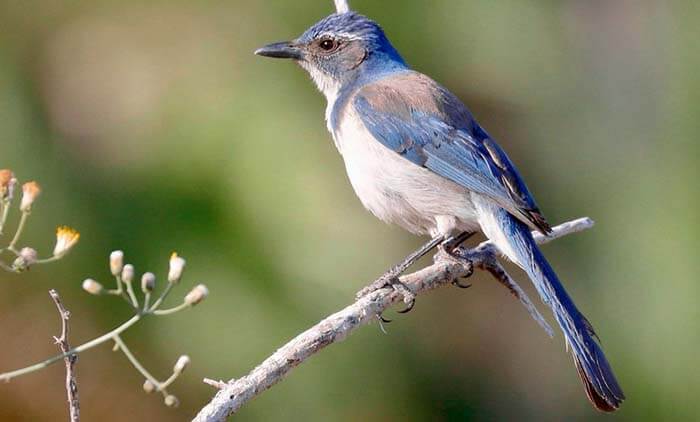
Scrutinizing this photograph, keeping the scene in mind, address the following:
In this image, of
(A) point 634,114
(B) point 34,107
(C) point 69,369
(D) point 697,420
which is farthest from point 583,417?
(C) point 69,369

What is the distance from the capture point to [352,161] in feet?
18.9

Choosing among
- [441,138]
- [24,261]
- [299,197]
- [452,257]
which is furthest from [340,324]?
[299,197]

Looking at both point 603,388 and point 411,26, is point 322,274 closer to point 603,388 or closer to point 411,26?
point 411,26

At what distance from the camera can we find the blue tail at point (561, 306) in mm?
4852

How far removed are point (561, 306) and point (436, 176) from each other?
3.22ft

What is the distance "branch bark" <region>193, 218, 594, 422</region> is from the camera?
3.72 m

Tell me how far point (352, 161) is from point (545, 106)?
3.22m

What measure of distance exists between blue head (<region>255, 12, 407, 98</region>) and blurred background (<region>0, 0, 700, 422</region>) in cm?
86

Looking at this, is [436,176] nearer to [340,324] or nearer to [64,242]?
[340,324]

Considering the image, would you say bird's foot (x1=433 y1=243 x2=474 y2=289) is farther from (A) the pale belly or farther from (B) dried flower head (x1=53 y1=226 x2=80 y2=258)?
(B) dried flower head (x1=53 y1=226 x2=80 y2=258)

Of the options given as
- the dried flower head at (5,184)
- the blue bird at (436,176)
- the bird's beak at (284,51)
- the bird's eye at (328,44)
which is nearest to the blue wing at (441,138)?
the blue bird at (436,176)

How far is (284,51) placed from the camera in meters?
6.56

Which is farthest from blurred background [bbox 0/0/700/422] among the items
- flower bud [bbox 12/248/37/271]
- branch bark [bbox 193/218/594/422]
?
flower bud [bbox 12/248/37/271]

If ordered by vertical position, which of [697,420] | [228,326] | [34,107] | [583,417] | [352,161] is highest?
[34,107]
